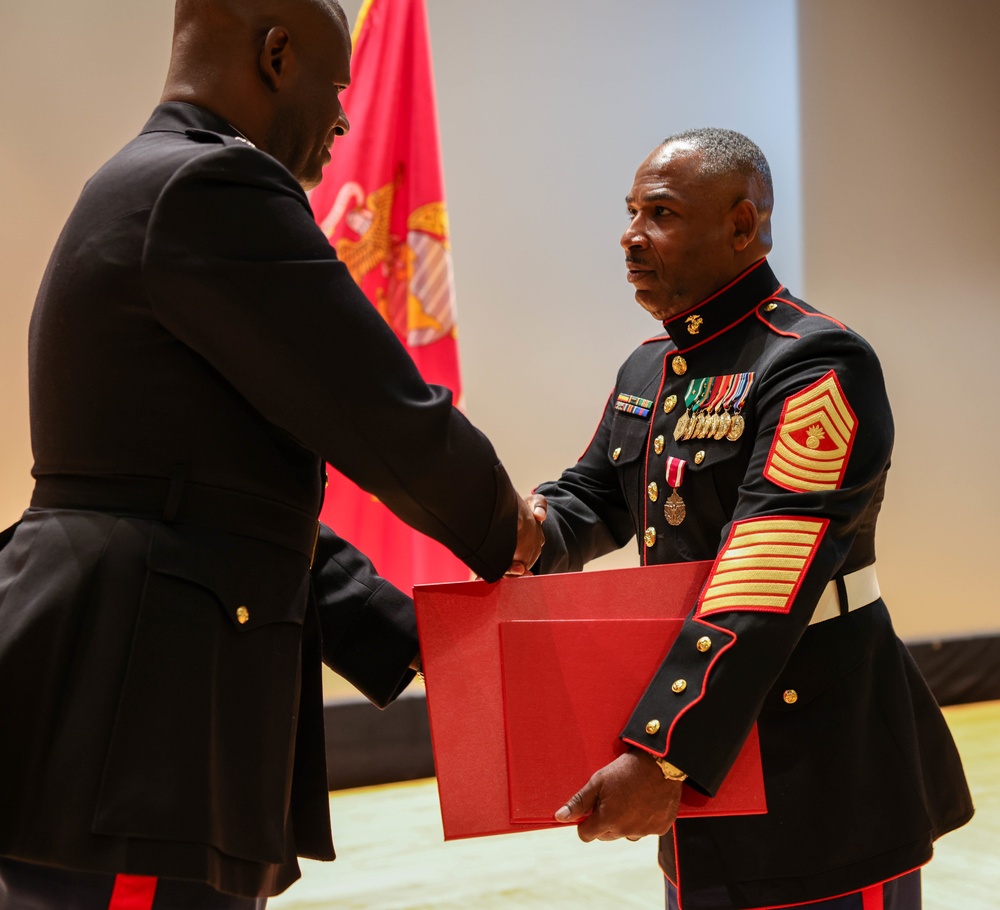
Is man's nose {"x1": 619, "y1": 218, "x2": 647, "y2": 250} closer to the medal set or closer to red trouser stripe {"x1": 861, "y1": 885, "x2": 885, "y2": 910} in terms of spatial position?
the medal set

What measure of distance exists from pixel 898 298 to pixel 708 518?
11.5 feet

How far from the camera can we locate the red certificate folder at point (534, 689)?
1.24 meters

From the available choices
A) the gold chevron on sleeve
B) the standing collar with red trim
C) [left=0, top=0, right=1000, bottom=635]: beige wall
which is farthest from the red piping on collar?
[left=0, top=0, right=1000, bottom=635]: beige wall

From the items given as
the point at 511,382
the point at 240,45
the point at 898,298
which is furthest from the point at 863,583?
the point at 898,298

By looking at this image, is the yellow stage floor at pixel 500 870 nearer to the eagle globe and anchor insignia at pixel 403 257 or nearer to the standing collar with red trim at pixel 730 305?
the eagle globe and anchor insignia at pixel 403 257

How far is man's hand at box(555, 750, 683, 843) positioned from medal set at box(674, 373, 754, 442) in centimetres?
45

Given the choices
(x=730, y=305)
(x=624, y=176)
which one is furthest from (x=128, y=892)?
(x=624, y=176)

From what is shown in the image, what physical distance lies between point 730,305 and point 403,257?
208cm

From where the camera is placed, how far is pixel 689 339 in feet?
5.32

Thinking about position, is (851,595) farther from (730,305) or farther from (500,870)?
(500,870)

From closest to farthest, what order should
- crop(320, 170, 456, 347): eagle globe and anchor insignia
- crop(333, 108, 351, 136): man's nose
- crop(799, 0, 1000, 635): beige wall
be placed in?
crop(333, 108, 351, 136): man's nose → crop(320, 170, 456, 347): eagle globe and anchor insignia → crop(799, 0, 1000, 635): beige wall

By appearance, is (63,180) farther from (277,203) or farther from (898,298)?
(898,298)

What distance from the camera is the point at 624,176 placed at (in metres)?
4.10

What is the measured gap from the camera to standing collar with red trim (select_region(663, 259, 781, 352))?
1.58 meters
